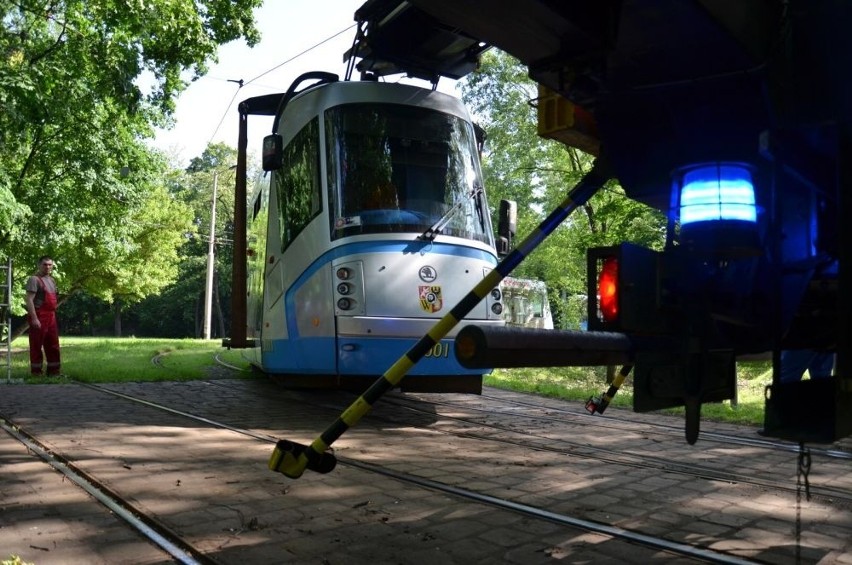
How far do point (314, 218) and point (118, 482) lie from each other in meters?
3.76

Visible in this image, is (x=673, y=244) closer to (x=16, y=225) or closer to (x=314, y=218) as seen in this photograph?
(x=314, y=218)

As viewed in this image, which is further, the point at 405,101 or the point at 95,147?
the point at 95,147

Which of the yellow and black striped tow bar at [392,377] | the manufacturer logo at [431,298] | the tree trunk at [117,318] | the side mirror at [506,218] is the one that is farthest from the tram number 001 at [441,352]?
the tree trunk at [117,318]

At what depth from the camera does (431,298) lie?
6875mm

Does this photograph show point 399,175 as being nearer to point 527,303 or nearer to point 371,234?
point 371,234

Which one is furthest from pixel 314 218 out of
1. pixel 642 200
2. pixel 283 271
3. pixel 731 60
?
pixel 731 60

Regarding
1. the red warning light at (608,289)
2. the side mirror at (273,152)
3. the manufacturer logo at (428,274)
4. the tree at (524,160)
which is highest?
the tree at (524,160)

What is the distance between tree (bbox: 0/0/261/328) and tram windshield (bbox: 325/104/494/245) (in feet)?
22.2

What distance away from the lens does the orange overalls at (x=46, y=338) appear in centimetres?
1018

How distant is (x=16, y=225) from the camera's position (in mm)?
15469

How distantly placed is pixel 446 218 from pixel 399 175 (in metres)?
0.69

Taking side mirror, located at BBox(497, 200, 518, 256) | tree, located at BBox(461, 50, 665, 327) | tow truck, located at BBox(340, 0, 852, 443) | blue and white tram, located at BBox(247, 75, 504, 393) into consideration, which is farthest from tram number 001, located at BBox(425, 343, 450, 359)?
tree, located at BBox(461, 50, 665, 327)

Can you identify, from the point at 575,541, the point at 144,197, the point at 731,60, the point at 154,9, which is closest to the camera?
the point at 731,60

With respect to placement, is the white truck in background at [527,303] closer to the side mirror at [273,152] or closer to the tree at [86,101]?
the tree at [86,101]
